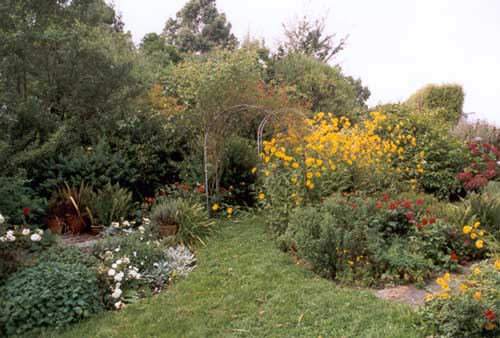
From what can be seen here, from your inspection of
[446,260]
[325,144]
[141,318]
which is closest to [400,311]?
[446,260]


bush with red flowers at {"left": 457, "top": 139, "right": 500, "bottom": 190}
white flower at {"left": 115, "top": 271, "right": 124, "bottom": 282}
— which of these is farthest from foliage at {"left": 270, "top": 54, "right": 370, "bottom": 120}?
white flower at {"left": 115, "top": 271, "right": 124, "bottom": 282}

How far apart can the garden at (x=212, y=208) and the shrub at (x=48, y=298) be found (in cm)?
2

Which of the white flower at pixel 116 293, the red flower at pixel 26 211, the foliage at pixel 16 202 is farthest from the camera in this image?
the red flower at pixel 26 211

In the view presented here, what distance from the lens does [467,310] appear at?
3004 mm

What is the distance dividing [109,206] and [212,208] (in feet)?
4.95

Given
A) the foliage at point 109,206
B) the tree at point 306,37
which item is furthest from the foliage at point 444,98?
the foliage at point 109,206

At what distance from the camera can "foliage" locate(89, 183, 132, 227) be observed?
6.46 meters

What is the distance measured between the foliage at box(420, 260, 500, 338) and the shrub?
2748 mm

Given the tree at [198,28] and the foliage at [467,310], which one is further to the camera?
the tree at [198,28]

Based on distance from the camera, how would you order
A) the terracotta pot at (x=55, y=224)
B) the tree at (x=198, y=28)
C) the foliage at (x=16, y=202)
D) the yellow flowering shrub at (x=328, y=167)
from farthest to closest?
the tree at (x=198, y=28), the terracotta pot at (x=55, y=224), the yellow flowering shrub at (x=328, y=167), the foliage at (x=16, y=202)

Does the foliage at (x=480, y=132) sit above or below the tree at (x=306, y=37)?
below

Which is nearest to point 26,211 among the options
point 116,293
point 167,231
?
point 167,231

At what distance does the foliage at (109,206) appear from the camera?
21.2ft

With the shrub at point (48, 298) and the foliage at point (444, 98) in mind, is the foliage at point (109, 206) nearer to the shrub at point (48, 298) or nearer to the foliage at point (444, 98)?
the shrub at point (48, 298)
